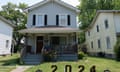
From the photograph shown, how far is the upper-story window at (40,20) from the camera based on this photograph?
21.1 metres

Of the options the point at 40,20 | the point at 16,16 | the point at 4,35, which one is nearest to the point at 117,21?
the point at 40,20

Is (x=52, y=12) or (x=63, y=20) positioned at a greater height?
(x=52, y=12)

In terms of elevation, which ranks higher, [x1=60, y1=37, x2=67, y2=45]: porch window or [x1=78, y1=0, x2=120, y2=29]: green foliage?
[x1=78, y1=0, x2=120, y2=29]: green foliage

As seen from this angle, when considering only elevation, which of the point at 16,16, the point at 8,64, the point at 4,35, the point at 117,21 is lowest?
the point at 8,64

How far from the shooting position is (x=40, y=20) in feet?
69.7

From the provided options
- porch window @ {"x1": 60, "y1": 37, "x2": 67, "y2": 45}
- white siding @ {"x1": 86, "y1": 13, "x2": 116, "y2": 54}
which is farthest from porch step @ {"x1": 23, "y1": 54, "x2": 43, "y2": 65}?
white siding @ {"x1": 86, "y1": 13, "x2": 116, "y2": 54}

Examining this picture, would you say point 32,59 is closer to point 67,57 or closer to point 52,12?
point 67,57

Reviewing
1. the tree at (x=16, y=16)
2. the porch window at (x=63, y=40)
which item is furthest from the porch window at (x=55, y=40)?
the tree at (x=16, y=16)

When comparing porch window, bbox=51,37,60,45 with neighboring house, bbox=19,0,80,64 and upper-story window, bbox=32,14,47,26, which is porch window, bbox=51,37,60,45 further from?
upper-story window, bbox=32,14,47,26

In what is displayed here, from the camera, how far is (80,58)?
18.1 metres

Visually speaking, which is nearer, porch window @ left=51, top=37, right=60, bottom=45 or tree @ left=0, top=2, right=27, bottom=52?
porch window @ left=51, top=37, right=60, bottom=45

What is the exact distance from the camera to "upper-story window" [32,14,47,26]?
2112 cm

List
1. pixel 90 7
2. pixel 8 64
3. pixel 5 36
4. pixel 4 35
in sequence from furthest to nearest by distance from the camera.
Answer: pixel 90 7
pixel 5 36
pixel 4 35
pixel 8 64

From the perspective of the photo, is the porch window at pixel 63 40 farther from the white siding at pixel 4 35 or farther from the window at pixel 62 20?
the white siding at pixel 4 35
